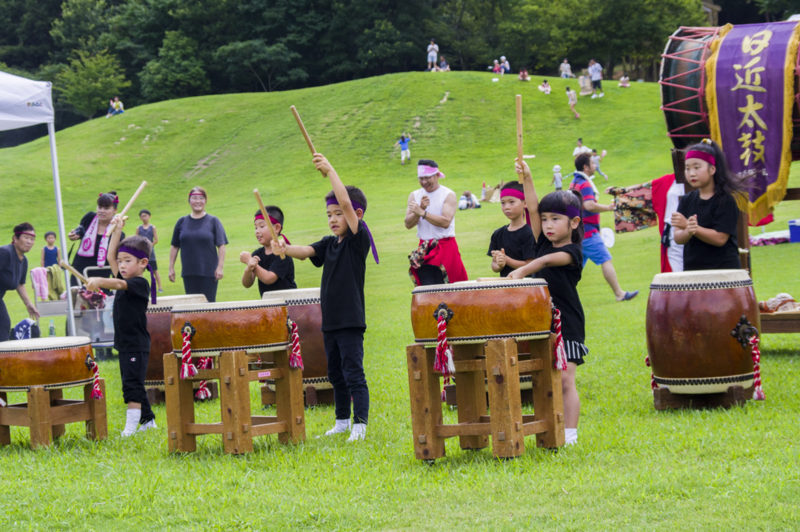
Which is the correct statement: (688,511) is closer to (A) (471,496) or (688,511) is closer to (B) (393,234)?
(A) (471,496)

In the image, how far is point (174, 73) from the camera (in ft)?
192

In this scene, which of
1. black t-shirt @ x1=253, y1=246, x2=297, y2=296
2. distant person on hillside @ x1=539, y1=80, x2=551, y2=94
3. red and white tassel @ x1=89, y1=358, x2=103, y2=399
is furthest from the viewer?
distant person on hillside @ x1=539, y1=80, x2=551, y2=94

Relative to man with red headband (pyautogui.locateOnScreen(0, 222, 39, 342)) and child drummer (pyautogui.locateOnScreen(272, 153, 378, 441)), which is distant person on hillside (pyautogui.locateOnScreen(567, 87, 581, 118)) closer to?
man with red headband (pyautogui.locateOnScreen(0, 222, 39, 342))

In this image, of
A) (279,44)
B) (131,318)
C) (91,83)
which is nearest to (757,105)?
(131,318)

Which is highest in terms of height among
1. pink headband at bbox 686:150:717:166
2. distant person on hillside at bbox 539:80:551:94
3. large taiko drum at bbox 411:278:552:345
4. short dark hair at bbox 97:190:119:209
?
distant person on hillside at bbox 539:80:551:94

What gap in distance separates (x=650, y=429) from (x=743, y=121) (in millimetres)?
3247

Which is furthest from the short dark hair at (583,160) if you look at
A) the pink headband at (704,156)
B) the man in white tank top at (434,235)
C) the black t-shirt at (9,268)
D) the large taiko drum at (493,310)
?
the black t-shirt at (9,268)

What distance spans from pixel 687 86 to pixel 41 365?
19.4 feet

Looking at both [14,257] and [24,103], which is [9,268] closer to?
[14,257]

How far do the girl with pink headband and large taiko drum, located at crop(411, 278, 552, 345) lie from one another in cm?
189

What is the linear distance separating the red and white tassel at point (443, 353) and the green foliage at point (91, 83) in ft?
194

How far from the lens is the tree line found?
57.7 meters

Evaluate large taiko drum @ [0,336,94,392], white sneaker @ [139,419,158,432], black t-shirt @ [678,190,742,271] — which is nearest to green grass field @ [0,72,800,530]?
white sneaker @ [139,419,158,432]

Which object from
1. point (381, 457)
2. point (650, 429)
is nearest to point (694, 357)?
point (650, 429)
